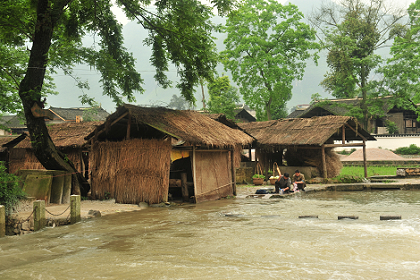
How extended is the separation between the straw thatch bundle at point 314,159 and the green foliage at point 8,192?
13742 millimetres

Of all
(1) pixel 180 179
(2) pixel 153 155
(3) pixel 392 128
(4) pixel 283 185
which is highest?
(3) pixel 392 128

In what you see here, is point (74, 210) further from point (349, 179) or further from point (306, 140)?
point (349, 179)

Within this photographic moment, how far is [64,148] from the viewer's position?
51.0 feet

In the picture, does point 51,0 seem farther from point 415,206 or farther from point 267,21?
point 267,21

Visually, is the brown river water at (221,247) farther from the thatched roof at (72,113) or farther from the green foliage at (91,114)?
the thatched roof at (72,113)

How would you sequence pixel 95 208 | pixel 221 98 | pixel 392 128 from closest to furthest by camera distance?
1. pixel 95 208
2. pixel 392 128
3. pixel 221 98

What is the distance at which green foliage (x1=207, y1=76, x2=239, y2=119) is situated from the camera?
31750 mm

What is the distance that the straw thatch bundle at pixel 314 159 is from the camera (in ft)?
63.7

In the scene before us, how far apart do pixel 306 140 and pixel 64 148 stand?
37.8 feet

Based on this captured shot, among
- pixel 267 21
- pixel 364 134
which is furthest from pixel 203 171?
pixel 267 21

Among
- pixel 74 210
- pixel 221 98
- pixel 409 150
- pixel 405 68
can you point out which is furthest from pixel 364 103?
pixel 74 210

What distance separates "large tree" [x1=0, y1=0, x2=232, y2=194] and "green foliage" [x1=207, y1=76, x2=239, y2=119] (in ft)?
52.9

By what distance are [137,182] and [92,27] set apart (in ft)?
19.2

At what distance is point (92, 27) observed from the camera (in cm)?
1285
